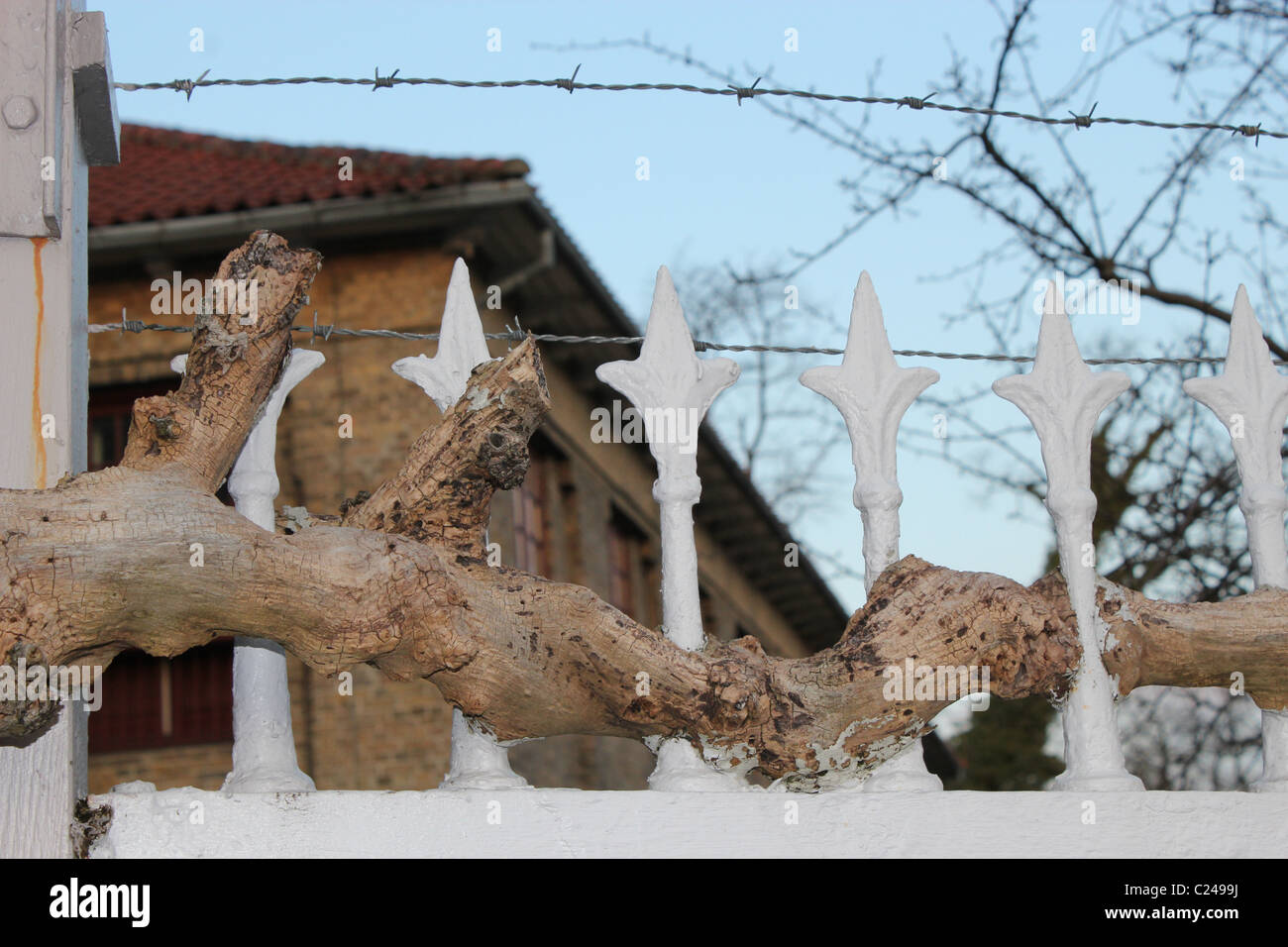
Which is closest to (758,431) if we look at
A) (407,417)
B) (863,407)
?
(407,417)

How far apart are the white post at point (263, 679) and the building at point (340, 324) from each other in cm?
689

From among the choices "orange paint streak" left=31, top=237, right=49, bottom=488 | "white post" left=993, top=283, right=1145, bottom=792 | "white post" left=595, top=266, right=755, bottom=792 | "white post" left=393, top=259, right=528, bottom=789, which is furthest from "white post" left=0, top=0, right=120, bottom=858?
"white post" left=993, top=283, right=1145, bottom=792

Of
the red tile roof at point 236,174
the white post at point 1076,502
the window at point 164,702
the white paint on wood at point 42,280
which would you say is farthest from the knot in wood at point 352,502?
the window at point 164,702

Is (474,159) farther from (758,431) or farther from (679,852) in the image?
(758,431)

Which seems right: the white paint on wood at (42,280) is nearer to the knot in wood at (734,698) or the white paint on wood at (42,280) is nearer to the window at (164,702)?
→ the knot in wood at (734,698)

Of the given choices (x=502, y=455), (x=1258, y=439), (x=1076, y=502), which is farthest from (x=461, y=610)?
(x=1258, y=439)

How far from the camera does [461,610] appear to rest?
8.45 ft

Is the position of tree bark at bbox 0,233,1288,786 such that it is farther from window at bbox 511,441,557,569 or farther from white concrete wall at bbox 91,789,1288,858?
window at bbox 511,441,557,569

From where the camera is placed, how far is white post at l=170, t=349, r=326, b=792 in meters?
2.71

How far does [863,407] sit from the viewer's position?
9.77ft

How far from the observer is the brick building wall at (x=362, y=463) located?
10086mm

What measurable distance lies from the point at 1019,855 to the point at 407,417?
8458 mm

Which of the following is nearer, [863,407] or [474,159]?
[863,407]

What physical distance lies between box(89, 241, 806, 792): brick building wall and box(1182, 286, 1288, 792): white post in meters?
7.13
